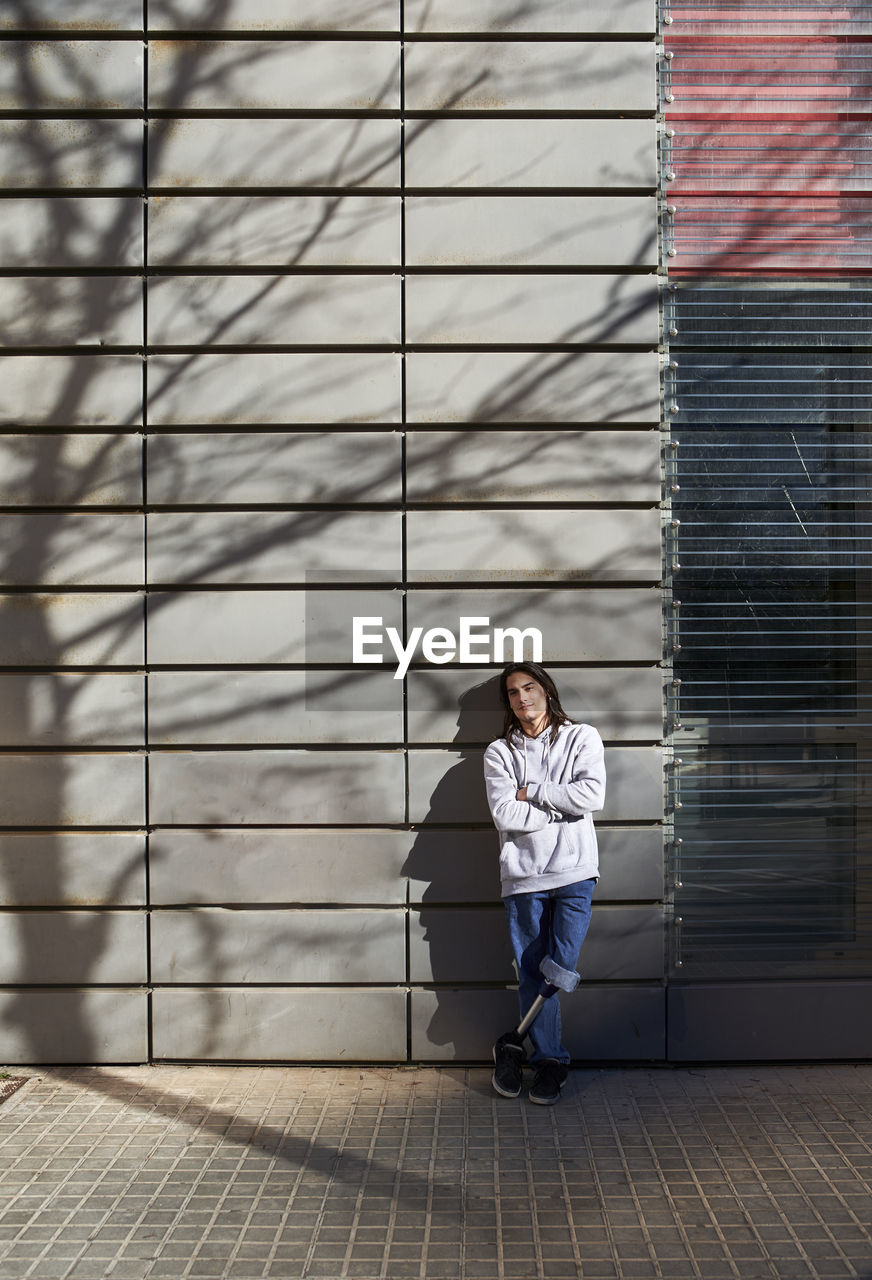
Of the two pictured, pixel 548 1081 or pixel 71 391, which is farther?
pixel 71 391

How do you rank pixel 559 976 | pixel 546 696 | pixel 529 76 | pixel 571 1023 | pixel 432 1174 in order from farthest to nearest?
pixel 529 76 < pixel 571 1023 < pixel 546 696 < pixel 559 976 < pixel 432 1174

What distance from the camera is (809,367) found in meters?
5.73

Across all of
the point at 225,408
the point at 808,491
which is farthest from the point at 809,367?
the point at 225,408

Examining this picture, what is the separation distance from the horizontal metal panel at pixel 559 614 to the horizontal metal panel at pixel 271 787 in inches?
32.5

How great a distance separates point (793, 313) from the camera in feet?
18.8

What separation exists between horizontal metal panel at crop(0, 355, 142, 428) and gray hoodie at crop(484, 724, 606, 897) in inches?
110

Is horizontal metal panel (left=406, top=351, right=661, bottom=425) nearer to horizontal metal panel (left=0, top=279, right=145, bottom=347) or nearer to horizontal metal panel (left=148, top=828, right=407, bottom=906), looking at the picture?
horizontal metal panel (left=0, top=279, right=145, bottom=347)

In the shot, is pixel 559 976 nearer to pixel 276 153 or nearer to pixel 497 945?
pixel 497 945

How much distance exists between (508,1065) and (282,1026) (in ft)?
4.17

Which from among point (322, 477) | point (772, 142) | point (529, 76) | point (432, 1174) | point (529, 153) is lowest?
point (432, 1174)

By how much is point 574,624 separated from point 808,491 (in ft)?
5.16

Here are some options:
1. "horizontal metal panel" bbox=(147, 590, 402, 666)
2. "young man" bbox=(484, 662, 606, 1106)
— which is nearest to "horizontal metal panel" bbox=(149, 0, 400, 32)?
"horizontal metal panel" bbox=(147, 590, 402, 666)

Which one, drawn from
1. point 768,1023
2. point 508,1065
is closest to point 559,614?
point 508,1065

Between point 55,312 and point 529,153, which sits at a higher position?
point 529,153
